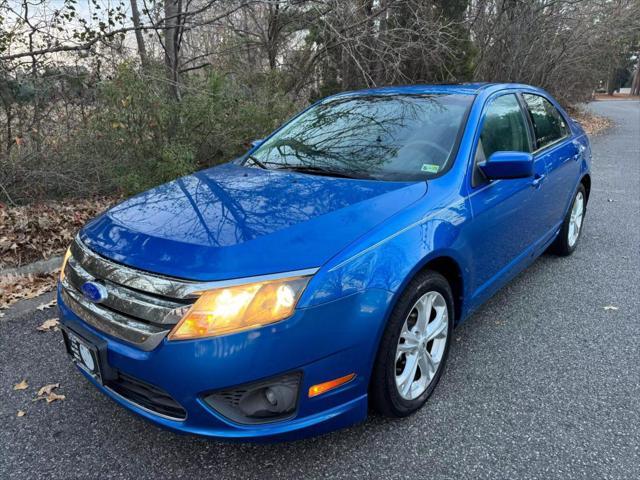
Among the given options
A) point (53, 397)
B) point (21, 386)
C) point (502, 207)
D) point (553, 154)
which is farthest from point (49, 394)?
point (553, 154)

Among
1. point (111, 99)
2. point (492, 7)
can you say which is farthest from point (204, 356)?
point (492, 7)

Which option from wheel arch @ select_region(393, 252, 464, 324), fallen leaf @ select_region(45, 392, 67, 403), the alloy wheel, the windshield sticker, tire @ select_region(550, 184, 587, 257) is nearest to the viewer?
wheel arch @ select_region(393, 252, 464, 324)

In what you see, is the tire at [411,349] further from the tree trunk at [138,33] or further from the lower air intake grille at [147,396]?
the tree trunk at [138,33]

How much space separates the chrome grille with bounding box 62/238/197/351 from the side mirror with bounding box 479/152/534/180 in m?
1.75

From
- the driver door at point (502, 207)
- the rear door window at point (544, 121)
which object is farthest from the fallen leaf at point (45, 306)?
the rear door window at point (544, 121)

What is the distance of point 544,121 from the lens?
3.87 metres

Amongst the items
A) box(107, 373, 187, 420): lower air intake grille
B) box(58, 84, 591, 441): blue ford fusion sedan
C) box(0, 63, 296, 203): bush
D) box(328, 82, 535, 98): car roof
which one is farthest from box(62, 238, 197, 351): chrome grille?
box(0, 63, 296, 203): bush

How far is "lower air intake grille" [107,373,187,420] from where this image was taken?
186cm

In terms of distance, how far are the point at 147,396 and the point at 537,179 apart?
9.24 feet

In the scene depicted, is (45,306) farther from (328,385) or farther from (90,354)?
(328,385)

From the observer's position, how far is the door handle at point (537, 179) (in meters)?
3.30

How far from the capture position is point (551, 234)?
154 inches

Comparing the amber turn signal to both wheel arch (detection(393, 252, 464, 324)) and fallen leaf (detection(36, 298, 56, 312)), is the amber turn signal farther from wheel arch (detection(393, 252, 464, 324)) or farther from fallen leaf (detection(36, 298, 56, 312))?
fallen leaf (detection(36, 298, 56, 312))

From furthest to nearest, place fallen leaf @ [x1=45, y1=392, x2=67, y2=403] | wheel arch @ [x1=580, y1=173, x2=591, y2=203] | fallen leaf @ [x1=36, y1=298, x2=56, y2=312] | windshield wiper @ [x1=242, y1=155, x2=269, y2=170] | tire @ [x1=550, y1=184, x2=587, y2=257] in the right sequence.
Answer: wheel arch @ [x1=580, y1=173, x2=591, y2=203] → tire @ [x1=550, y1=184, x2=587, y2=257] → fallen leaf @ [x1=36, y1=298, x2=56, y2=312] → windshield wiper @ [x1=242, y1=155, x2=269, y2=170] → fallen leaf @ [x1=45, y1=392, x2=67, y2=403]
